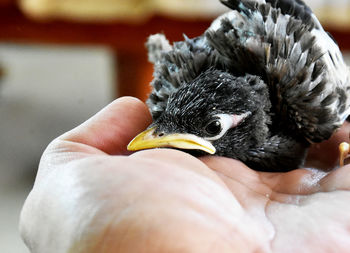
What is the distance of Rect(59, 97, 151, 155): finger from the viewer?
0.44 meters

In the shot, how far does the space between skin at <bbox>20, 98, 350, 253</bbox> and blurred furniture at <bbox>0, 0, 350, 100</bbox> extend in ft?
2.59

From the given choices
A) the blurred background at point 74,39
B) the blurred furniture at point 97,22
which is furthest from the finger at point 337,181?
the blurred furniture at point 97,22

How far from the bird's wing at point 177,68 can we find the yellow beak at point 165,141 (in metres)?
0.07

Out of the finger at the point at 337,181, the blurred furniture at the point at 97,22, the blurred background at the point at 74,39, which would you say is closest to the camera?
the finger at the point at 337,181

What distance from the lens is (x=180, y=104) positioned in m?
0.45

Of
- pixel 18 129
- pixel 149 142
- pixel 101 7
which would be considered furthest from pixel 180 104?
pixel 101 7

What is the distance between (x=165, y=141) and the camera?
0.44 metres

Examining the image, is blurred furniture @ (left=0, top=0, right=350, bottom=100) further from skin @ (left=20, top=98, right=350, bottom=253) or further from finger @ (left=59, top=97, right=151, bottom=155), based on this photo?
skin @ (left=20, top=98, right=350, bottom=253)

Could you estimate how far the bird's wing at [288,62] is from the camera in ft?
1.64

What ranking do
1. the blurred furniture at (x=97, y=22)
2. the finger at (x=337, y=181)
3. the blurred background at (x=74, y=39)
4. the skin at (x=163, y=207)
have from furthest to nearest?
1. the blurred furniture at (x=97, y=22)
2. the blurred background at (x=74, y=39)
3. the finger at (x=337, y=181)
4. the skin at (x=163, y=207)

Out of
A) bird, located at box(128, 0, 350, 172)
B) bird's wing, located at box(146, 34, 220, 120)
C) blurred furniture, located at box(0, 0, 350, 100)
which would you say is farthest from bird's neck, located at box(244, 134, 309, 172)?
blurred furniture, located at box(0, 0, 350, 100)

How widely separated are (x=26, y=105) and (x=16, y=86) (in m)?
0.19

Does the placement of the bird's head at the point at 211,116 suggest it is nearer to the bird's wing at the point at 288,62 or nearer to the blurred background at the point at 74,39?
the bird's wing at the point at 288,62

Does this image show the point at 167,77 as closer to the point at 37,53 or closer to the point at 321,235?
the point at 321,235
